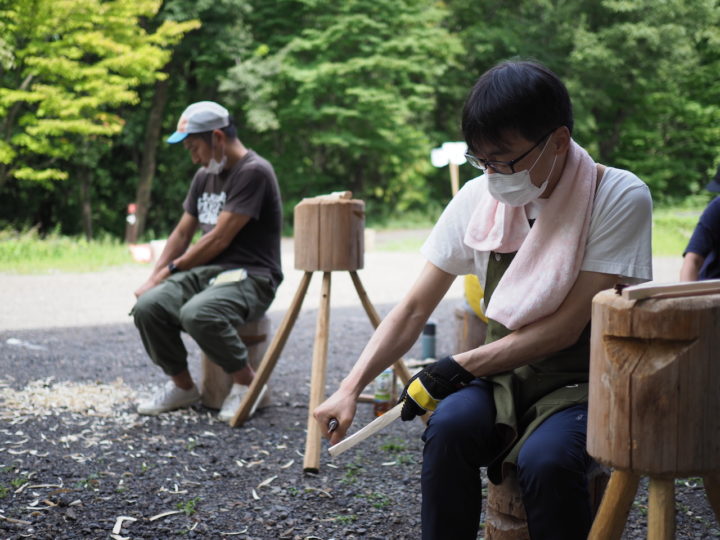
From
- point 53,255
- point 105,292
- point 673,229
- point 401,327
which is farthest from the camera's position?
point 673,229

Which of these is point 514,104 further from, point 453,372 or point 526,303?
point 453,372

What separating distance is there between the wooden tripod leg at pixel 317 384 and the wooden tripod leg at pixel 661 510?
198cm

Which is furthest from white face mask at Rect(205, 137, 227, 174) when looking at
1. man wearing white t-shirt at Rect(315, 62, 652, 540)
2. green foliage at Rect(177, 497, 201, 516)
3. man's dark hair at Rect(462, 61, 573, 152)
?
man's dark hair at Rect(462, 61, 573, 152)

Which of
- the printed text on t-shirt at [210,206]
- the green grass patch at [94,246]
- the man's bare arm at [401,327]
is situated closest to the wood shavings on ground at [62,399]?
the printed text on t-shirt at [210,206]

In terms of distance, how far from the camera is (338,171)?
22094 mm

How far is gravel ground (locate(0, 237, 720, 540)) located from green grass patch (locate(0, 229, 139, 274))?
5.03m

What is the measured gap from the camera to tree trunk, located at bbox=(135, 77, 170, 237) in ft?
58.0

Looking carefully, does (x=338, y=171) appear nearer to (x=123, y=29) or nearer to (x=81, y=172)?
(x=81, y=172)

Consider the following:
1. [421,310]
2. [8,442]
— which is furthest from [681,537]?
[8,442]

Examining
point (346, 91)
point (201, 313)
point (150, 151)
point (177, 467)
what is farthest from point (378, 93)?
point (177, 467)

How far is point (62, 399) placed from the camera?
439 centimetres

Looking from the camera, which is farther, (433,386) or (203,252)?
(203,252)

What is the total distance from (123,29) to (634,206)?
1213cm

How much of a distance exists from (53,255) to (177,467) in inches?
359
